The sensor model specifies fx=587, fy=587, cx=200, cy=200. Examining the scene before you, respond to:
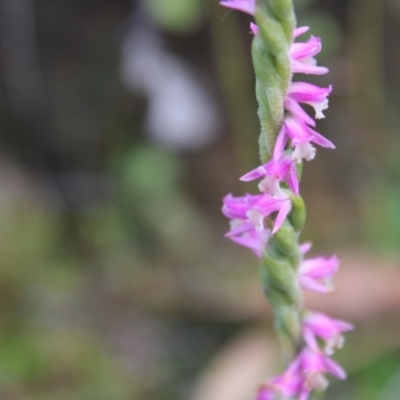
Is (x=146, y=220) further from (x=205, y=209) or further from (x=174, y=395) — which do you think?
(x=174, y=395)

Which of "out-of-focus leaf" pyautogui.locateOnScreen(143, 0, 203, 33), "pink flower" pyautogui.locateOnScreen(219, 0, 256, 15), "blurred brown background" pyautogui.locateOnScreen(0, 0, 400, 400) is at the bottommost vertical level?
"blurred brown background" pyautogui.locateOnScreen(0, 0, 400, 400)

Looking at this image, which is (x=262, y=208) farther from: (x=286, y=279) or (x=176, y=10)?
(x=176, y=10)

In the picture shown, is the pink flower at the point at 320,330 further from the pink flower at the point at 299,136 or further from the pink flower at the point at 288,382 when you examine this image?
the pink flower at the point at 299,136

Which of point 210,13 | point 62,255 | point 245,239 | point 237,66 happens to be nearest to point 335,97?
point 237,66

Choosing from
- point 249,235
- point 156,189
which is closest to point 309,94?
point 249,235

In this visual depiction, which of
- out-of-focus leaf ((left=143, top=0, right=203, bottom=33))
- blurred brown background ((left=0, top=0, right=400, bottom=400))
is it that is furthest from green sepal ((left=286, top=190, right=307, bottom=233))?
out-of-focus leaf ((left=143, top=0, right=203, bottom=33))

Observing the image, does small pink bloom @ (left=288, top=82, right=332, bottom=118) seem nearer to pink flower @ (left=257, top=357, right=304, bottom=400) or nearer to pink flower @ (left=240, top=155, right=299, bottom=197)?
pink flower @ (left=240, top=155, right=299, bottom=197)

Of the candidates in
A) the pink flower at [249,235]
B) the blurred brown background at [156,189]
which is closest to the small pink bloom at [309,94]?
the pink flower at [249,235]
